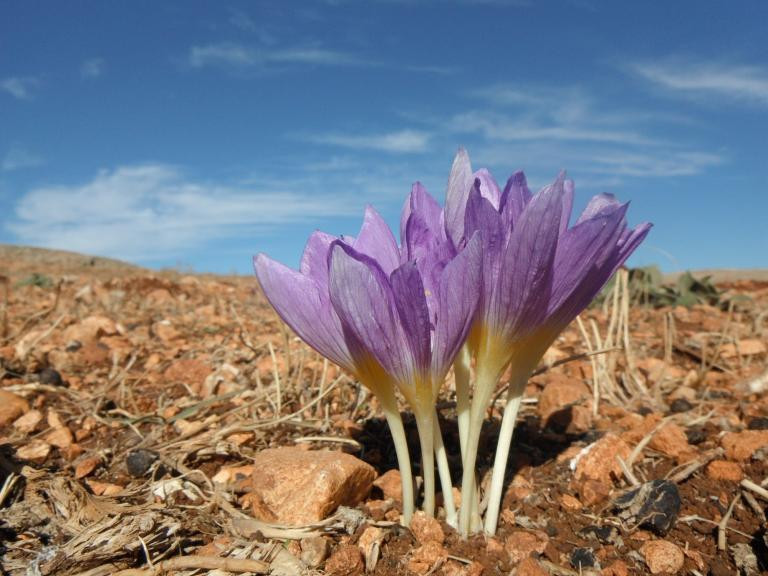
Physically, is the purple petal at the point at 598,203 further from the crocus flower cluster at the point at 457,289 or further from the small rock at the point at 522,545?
the small rock at the point at 522,545

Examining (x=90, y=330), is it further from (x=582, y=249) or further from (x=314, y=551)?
(x=582, y=249)

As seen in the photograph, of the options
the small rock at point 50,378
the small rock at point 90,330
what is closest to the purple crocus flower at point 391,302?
the small rock at point 50,378

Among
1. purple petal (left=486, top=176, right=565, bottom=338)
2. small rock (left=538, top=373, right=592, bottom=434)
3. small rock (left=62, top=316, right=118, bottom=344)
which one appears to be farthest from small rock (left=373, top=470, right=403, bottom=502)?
small rock (left=62, top=316, right=118, bottom=344)

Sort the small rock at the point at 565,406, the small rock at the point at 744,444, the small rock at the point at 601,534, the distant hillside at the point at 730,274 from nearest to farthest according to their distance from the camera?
the small rock at the point at 601,534, the small rock at the point at 744,444, the small rock at the point at 565,406, the distant hillside at the point at 730,274

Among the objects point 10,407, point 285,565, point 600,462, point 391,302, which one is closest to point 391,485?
point 285,565

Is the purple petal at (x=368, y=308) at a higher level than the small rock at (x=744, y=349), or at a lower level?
higher

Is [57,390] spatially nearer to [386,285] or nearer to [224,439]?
[224,439]

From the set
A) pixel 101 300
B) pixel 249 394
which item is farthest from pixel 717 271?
pixel 249 394
